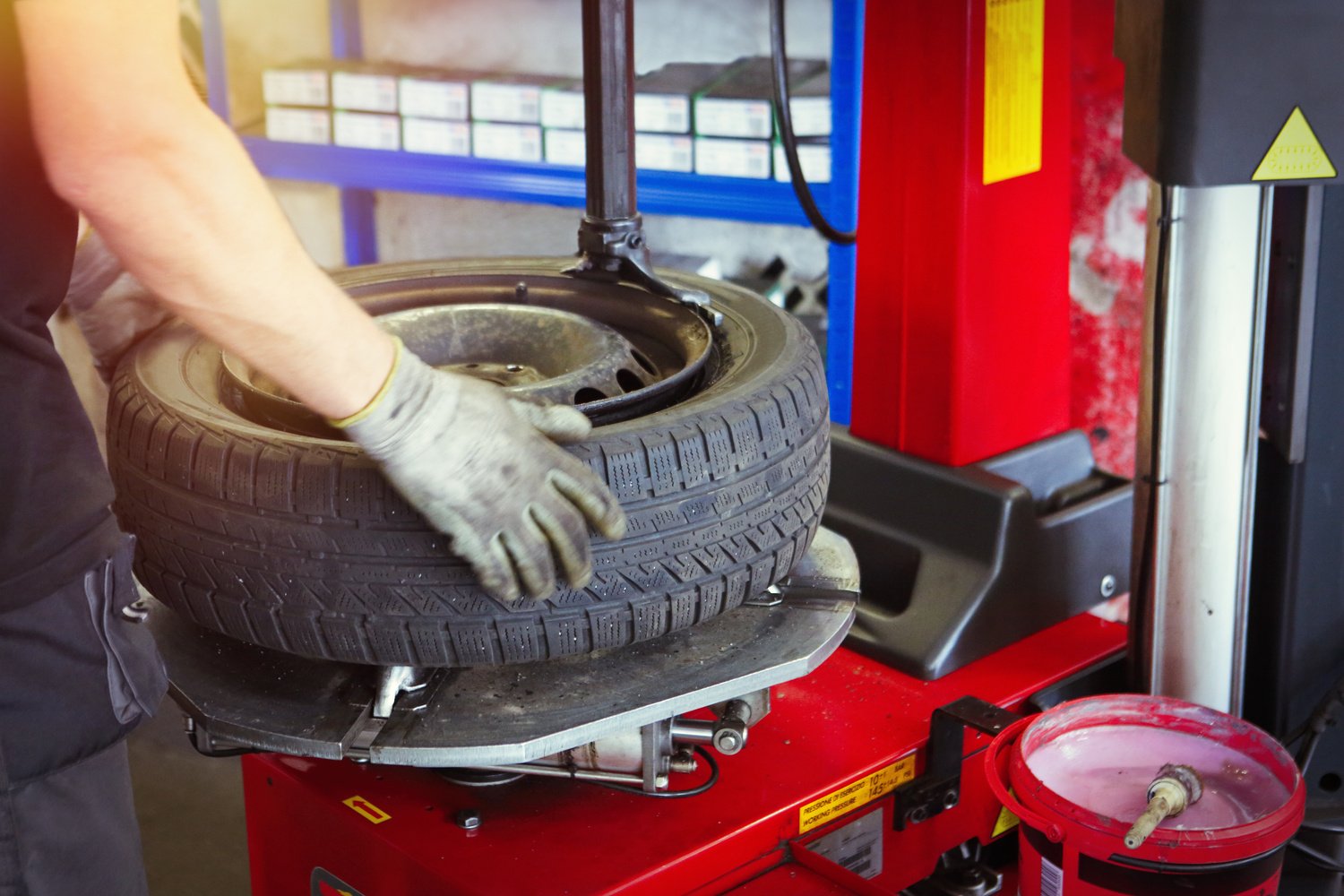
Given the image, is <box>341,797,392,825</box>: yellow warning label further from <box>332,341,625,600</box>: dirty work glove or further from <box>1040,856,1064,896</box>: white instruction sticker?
<box>1040,856,1064,896</box>: white instruction sticker

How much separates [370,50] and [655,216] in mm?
937

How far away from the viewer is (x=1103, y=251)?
99.6 inches

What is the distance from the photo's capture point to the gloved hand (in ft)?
5.15

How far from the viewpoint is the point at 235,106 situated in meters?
3.85

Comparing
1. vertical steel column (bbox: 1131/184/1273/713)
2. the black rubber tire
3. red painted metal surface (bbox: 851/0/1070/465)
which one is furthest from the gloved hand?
vertical steel column (bbox: 1131/184/1273/713)

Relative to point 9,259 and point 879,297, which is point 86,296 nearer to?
point 9,259

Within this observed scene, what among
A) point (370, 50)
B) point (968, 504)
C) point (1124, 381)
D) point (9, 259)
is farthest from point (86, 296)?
point (370, 50)

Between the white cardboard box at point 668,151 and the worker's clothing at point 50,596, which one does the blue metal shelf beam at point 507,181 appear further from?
the worker's clothing at point 50,596

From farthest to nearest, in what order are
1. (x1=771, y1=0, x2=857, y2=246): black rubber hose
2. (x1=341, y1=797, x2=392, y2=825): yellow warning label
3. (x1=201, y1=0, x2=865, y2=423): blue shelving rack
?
(x1=201, y1=0, x2=865, y2=423): blue shelving rack, (x1=771, y1=0, x2=857, y2=246): black rubber hose, (x1=341, y1=797, x2=392, y2=825): yellow warning label

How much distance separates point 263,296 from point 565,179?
2.20 metres

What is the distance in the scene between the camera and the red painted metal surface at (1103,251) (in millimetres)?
2391

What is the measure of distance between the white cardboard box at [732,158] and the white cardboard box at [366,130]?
0.82m

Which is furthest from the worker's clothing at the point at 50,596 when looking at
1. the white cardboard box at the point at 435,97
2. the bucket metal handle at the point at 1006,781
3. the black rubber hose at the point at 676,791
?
the white cardboard box at the point at 435,97

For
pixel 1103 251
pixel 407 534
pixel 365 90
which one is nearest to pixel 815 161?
pixel 1103 251
